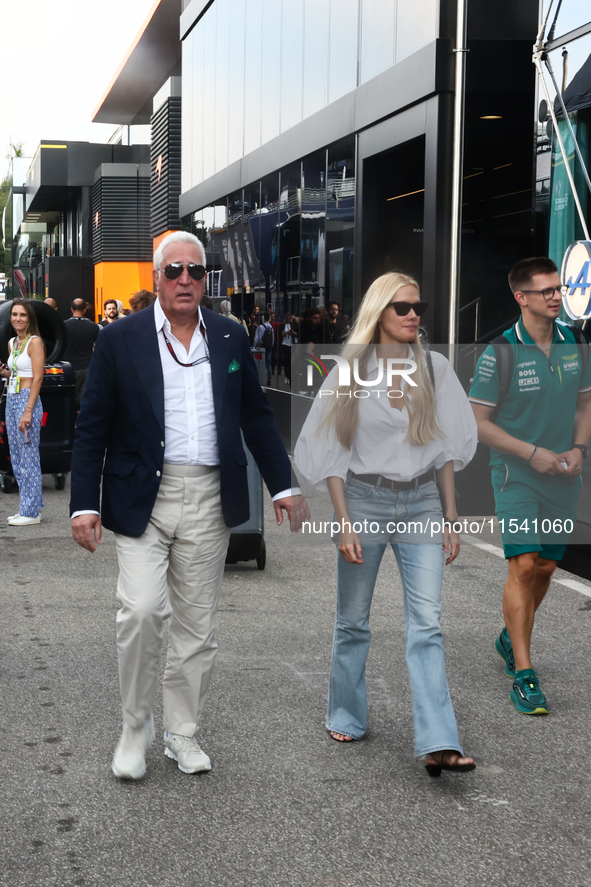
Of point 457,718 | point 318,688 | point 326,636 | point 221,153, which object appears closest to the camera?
point 457,718

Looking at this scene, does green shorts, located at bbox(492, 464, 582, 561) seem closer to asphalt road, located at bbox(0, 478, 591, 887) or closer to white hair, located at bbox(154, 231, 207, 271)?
asphalt road, located at bbox(0, 478, 591, 887)

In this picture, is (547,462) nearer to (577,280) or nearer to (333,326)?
(577,280)

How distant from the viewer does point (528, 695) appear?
185 inches

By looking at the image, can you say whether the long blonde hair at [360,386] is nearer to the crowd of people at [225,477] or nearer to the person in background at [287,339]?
the crowd of people at [225,477]

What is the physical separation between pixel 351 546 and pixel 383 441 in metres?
0.42

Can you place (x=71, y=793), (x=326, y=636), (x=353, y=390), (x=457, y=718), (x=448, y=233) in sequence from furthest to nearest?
1. (x=448, y=233)
2. (x=326, y=636)
3. (x=457, y=718)
4. (x=353, y=390)
5. (x=71, y=793)

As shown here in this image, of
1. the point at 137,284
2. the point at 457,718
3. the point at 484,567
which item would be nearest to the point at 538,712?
the point at 457,718

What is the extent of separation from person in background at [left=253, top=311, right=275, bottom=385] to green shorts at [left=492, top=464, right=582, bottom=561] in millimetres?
11644

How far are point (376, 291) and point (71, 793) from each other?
6.99ft

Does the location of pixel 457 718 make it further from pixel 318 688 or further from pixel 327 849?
pixel 327 849

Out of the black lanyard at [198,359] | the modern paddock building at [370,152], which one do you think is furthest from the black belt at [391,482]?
the modern paddock building at [370,152]

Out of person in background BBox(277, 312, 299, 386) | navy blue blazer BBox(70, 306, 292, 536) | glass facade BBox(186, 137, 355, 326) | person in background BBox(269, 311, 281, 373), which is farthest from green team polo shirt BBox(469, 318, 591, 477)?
person in background BBox(269, 311, 281, 373)

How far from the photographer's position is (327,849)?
335 cm

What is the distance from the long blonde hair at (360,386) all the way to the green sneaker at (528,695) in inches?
53.2
